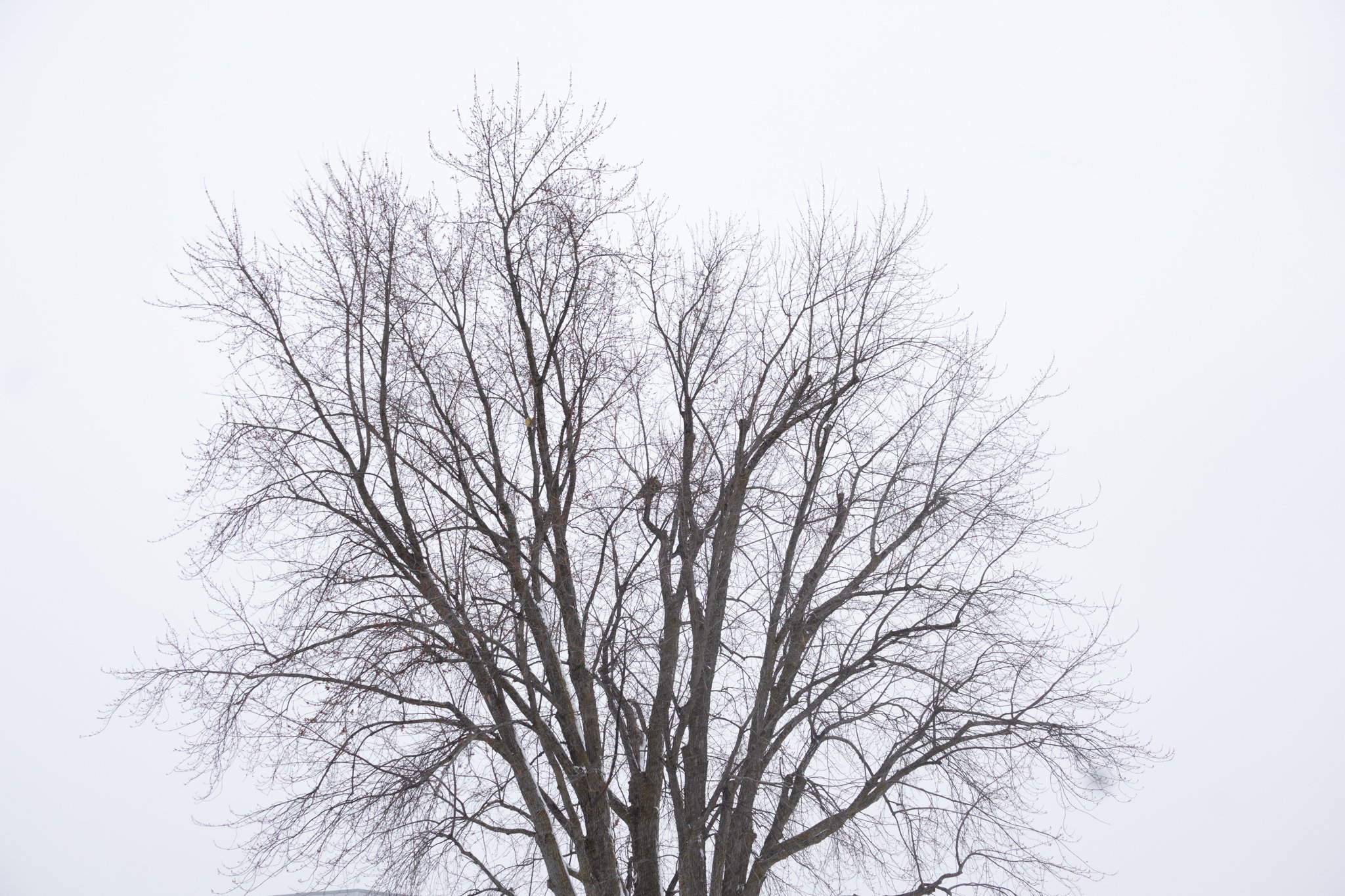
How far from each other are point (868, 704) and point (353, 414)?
5.00 meters

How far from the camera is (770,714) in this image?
8367mm

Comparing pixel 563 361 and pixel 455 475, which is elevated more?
pixel 563 361

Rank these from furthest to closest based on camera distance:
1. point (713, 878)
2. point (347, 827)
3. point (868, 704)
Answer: point (868, 704) < point (713, 878) < point (347, 827)

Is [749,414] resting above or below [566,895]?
above

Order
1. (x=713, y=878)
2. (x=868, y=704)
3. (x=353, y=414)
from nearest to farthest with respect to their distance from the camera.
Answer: (x=353, y=414)
(x=713, y=878)
(x=868, y=704)

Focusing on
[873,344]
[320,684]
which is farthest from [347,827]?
[873,344]

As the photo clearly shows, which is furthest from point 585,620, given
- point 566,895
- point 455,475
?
point 566,895

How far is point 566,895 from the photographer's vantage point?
7621 mm

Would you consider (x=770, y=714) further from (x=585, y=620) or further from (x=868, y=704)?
(x=585, y=620)

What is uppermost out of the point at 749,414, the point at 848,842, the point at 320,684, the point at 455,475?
the point at 749,414

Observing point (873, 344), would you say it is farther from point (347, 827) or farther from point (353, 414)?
point (347, 827)

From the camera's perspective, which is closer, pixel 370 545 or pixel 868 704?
pixel 370 545

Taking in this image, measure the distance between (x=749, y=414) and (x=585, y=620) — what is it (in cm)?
221

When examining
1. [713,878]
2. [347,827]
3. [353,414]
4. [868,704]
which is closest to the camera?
A: [347,827]
